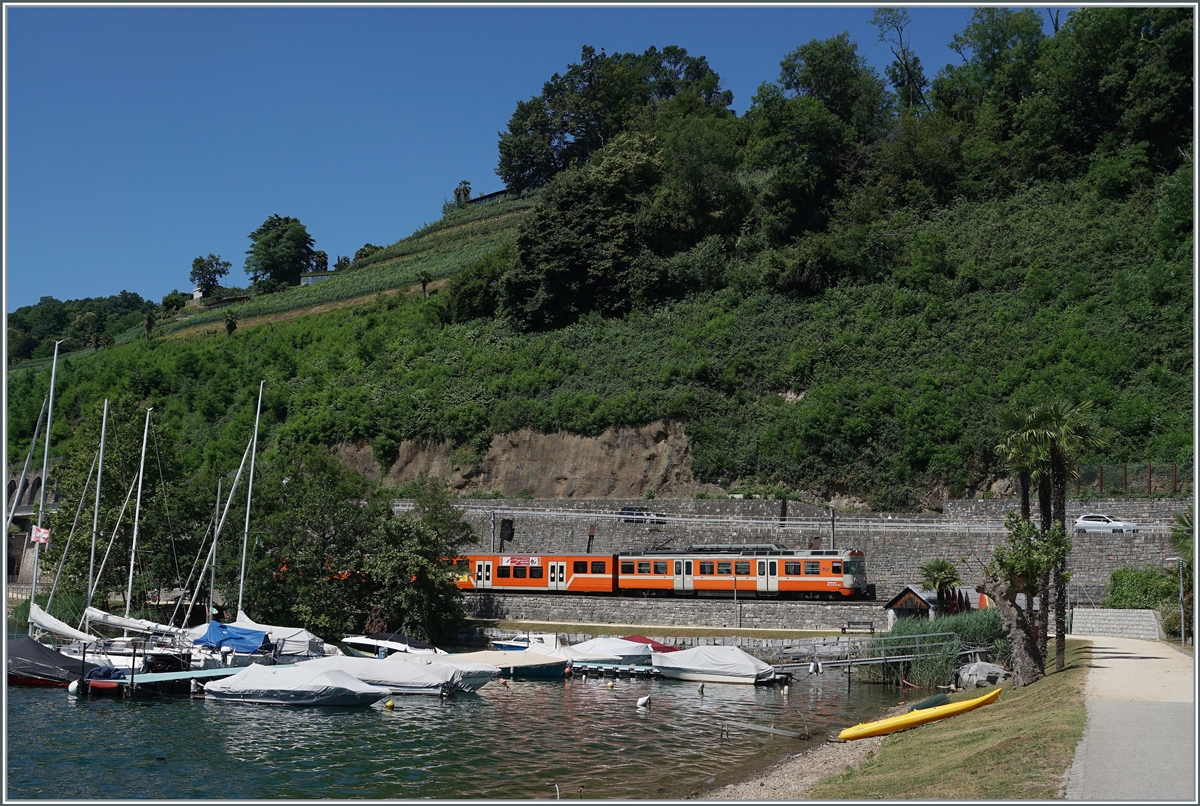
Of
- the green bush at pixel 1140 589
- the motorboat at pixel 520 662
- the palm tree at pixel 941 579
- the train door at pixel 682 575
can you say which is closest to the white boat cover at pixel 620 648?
the motorboat at pixel 520 662

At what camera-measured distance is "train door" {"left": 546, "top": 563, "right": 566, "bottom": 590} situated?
4650 cm

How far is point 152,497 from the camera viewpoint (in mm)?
48156

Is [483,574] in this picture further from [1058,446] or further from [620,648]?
[1058,446]

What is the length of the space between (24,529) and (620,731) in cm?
5911

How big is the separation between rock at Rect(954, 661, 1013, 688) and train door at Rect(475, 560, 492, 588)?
2415cm

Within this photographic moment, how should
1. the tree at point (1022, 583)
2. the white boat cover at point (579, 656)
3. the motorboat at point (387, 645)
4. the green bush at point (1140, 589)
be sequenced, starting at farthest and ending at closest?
the motorboat at point (387, 645) < the white boat cover at point (579, 656) < the green bush at point (1140, 589) < the tree at point (1022, 583)

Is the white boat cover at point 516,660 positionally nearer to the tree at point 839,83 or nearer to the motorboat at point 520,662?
the motorboat at point 520,662

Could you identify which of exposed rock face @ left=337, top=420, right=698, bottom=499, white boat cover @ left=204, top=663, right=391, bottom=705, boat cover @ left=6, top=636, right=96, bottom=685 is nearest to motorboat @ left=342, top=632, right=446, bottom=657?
white boat cover @ left=204, top=663, right=391, bottom=705

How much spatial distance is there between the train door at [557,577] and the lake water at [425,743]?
13.0 metres

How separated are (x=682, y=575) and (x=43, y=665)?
23991mm

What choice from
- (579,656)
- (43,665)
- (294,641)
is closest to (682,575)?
(579,656)

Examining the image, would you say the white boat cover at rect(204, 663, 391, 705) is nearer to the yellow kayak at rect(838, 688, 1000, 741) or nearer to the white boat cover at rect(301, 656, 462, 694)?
the white boat cover at rect(301, 656, 462, 694)

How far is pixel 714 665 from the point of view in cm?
3419

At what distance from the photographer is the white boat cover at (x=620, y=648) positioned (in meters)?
36.5
